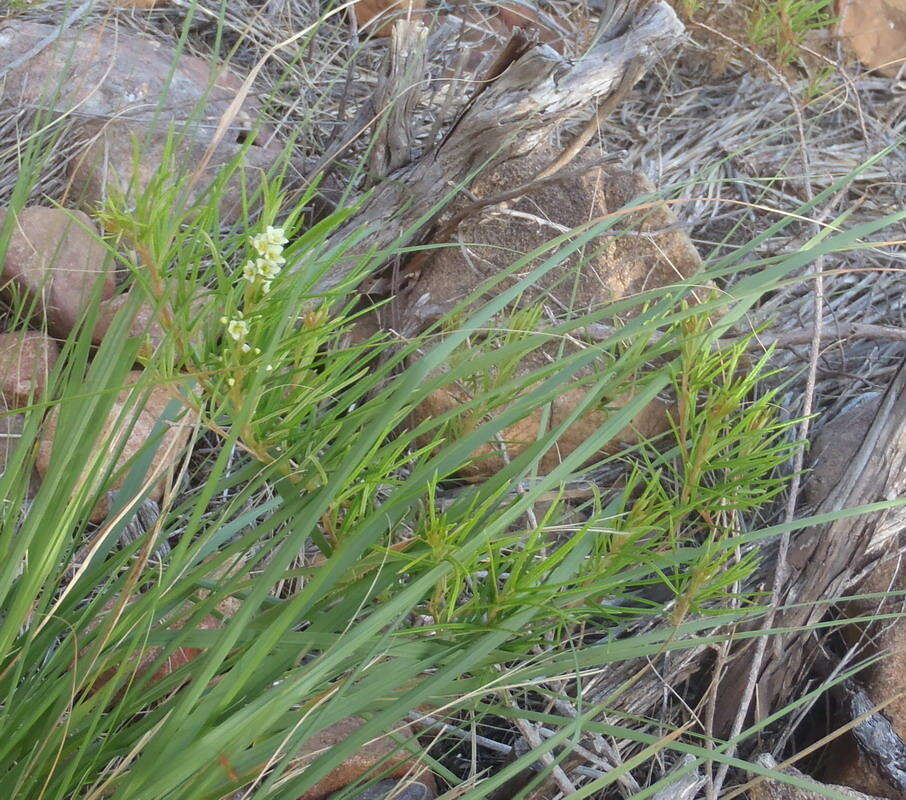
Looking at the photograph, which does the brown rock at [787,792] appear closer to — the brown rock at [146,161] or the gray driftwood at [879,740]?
the gray driftwood at [879,740]

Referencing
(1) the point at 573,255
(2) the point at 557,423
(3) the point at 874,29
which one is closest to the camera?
(2) the point at 557,423

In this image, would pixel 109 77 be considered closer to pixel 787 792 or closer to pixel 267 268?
pixel 267 268

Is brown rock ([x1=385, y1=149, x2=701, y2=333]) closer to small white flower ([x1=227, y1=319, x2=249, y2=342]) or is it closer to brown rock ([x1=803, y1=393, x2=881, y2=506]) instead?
brown rock ([x1=803, y1=393, x2=881, y2=506])

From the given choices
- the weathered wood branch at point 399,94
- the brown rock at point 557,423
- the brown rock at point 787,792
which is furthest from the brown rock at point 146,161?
the brown rock at point 787,792

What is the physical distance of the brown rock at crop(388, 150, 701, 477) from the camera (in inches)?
63.8

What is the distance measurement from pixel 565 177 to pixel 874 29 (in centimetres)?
148

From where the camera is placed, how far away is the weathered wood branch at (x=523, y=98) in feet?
4.92

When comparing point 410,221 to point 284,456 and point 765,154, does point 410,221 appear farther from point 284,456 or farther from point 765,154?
point 765,154

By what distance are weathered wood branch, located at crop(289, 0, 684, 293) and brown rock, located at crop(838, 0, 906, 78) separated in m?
1.14

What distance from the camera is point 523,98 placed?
1.50 metres

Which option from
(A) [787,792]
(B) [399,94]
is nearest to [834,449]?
(A) [787,792]

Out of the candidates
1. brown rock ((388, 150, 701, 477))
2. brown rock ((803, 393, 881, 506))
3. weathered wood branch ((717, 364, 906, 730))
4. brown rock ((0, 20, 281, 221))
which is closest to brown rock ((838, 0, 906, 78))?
brown rock ((388, 150, 701, 477))

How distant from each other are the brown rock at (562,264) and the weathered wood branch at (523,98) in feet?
0.27

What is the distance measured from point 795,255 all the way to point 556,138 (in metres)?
1.29
